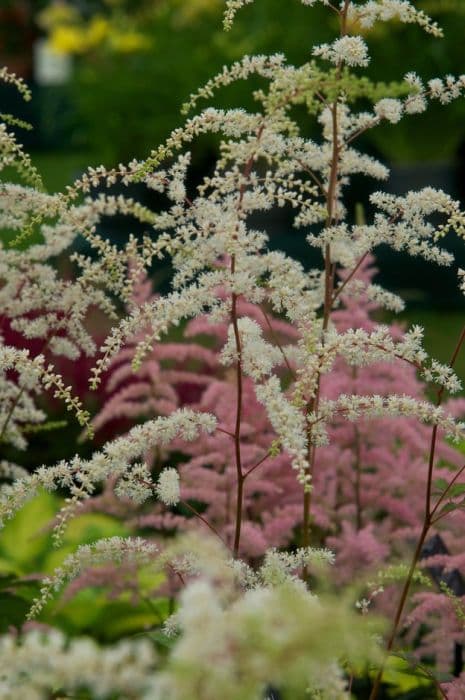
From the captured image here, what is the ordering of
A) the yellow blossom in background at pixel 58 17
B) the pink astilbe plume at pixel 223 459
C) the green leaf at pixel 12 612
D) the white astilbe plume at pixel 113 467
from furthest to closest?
the yellow blossom in background at pixel 58 17
the pink astilbe plume at pixel 223 459
the green leaf at pixel 12 612
the white astilbe plume at pixel 113 467

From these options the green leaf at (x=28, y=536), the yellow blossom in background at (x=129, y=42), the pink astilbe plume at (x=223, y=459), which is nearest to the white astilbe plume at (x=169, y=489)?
the pink astilbe plume at (x=223, y=459)

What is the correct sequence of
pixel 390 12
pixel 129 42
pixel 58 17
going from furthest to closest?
1. pixel 58 17
2. pixel 129 42
3. pixel 390 12

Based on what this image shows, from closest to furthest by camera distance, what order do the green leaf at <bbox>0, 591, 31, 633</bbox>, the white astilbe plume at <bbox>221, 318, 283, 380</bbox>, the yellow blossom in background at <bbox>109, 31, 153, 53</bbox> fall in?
the white astilbe plume at <bbox>221, 318, 283, 380</bbox> < the green leaf at <bbox>0, 591, 31, 633</bbox> < the yellow blossom in background at <bbox>109, 31, 153, 53</bbox>

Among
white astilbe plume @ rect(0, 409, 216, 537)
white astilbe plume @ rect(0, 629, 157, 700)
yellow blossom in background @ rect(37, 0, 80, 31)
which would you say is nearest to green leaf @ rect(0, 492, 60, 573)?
white astilbe plume @ rect(0, 409, 216, 537)

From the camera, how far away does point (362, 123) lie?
90.4 inches

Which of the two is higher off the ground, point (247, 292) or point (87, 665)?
point (247, 292)

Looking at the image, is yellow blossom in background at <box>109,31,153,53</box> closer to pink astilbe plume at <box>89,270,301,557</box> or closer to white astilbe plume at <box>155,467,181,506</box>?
pink astilbe plume at <box>89,270,301,557</box>

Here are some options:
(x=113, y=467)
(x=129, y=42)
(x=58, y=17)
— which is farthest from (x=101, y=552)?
(x=58, y=17)

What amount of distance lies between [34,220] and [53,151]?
74.5 feet

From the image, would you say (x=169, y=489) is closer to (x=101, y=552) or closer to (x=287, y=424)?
(x=101, y=552)

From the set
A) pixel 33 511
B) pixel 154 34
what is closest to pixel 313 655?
pixel 33 511

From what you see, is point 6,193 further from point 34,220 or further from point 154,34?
point 154,34

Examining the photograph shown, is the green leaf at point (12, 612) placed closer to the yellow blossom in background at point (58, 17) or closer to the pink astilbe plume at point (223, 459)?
the pink astilbe plume at point (223, 459)

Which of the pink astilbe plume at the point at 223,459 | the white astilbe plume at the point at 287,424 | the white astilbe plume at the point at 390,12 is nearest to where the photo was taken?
the white astilbe plume at the point at 287,424
